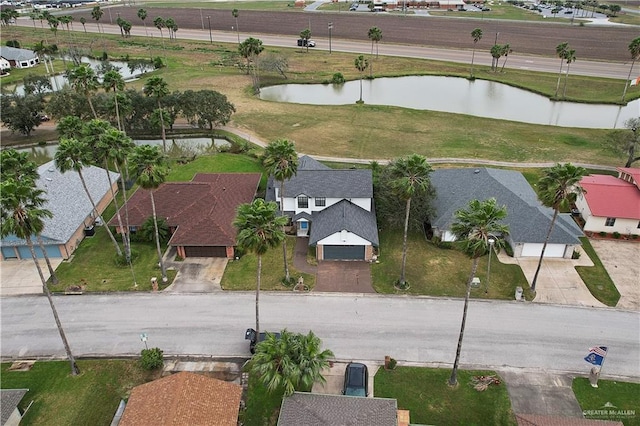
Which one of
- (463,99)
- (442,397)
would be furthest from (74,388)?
(463,99)

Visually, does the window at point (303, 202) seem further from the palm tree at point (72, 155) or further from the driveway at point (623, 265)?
the driveway at point (623, 265)

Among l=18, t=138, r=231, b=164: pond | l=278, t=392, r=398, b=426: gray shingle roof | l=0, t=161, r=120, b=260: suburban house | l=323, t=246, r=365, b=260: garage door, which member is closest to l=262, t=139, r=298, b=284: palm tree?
l=323, t=246, r=365, b=260: garage door

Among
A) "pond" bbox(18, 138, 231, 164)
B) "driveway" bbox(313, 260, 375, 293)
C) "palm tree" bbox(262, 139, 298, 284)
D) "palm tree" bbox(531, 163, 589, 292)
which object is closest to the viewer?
"palm tree" bbox(531, 163, 589, 292)

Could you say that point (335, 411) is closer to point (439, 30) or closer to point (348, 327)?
point (348, 327)

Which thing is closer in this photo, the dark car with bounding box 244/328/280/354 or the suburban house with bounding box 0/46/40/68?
the dark car with bounding box 244/328/280/354

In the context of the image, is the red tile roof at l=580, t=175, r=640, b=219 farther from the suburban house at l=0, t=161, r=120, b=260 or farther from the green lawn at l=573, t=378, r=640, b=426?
the suburban house at l=0, t=161, r=120, b=260

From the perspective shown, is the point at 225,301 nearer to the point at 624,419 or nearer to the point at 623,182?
the point at 624,419

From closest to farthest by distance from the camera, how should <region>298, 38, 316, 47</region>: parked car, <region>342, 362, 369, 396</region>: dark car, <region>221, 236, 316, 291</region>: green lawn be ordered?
<region>342, 362, 369, 396</region>: dark car
<region>221, 236, 316, 291</region>: green lawn
<region>298, 38, 316, 47</region>: parked car

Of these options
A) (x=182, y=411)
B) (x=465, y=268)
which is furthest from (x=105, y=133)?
(x=465, y=268)
